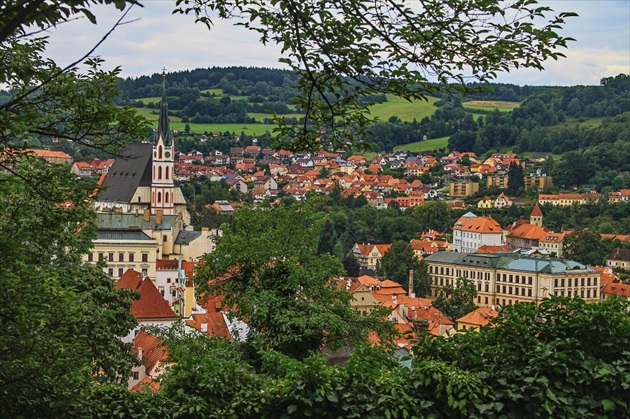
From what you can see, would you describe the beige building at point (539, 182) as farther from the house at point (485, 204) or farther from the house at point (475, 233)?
the house at point (475, 233)

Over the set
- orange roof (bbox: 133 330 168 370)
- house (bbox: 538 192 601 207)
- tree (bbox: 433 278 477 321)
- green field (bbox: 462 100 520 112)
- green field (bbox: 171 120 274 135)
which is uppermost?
green field (bbox: 462 100 520 112)

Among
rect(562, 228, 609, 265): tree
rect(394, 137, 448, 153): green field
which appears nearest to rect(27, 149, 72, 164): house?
rect(562, 228, 609, 265): tree

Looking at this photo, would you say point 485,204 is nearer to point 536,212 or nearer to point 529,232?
point 536,212

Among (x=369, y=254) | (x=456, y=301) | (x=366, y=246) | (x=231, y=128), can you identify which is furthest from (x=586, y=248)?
(x=231, y=128)

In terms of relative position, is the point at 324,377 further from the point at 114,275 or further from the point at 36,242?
the point at 114,275

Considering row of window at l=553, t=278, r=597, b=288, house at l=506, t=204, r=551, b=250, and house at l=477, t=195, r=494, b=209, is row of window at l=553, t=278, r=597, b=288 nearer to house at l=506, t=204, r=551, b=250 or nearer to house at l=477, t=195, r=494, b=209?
Answer: house at l=506, t=204, r=551, b=250

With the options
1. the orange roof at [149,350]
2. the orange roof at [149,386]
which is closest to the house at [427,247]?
the orange roof at [149,350]
